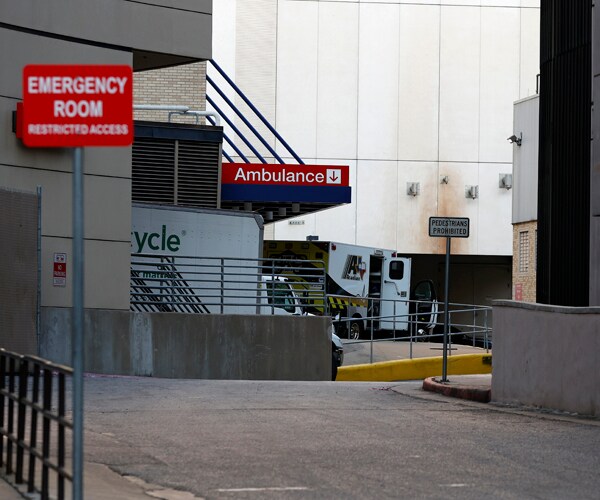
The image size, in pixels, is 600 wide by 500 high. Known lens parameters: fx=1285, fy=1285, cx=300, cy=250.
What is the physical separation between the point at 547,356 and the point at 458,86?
→ 39.2 meters

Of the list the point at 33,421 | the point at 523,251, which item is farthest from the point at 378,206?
the point at 33,421

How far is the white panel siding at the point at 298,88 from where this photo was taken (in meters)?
53.8

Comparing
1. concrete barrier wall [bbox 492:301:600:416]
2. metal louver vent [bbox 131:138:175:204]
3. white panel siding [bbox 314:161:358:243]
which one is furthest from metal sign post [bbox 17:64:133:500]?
white panel siding [bbox 314:161:358:243]

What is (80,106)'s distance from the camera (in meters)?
6.71

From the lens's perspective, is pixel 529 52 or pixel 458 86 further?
pixel 458 86

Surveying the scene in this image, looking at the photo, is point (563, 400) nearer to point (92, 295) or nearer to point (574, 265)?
point (574, 265)

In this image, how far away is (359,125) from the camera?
5416cm

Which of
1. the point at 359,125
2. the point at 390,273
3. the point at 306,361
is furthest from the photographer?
the point at 359,125

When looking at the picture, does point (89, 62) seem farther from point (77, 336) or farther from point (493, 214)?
point (493, 214)

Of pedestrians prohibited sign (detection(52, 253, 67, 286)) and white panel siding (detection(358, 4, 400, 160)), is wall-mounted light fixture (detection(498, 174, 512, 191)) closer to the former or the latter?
white panel siding (detection(358, 4, 400, 160))

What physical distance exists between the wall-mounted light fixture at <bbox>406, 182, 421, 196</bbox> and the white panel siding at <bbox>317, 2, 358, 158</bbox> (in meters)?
2.65

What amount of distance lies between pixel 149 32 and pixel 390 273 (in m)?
20.8

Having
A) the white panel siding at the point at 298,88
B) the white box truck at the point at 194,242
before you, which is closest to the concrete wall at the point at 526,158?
the white panel siding at the point at 298,88

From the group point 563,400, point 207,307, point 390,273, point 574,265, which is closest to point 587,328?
point 563,400
